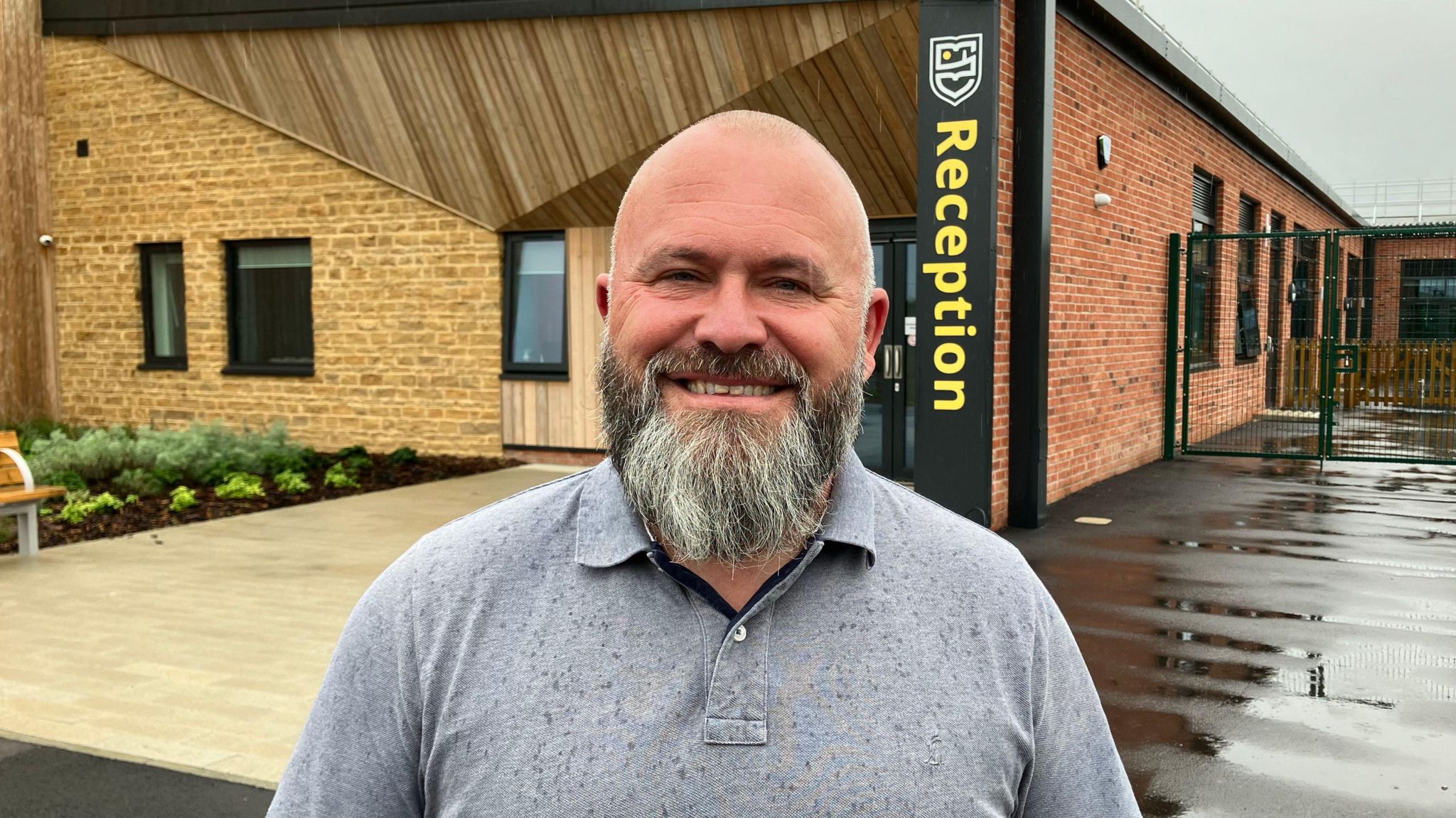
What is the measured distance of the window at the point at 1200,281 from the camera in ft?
44.4

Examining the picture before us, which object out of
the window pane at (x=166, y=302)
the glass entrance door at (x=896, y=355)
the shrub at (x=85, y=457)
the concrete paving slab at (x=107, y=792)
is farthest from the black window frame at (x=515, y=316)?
the concrete paving slab at (x=107, y=792)

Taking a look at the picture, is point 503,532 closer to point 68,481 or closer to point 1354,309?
point 68,481

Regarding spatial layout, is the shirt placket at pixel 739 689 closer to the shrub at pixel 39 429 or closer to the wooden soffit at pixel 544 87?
the wooden soffit at pixel 544 87

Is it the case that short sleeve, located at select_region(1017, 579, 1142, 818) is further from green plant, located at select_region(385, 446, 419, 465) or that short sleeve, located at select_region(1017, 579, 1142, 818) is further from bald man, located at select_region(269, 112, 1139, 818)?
green plant, located at select_region(385, 446, 419, 465)

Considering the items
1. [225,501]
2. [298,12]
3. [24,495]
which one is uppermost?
[298,12]

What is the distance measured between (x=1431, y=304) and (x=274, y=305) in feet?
44.1

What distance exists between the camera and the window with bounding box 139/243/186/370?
49.4 ft

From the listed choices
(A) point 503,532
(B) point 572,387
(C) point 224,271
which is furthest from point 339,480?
(A) point 503,532

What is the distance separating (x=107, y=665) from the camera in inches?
221

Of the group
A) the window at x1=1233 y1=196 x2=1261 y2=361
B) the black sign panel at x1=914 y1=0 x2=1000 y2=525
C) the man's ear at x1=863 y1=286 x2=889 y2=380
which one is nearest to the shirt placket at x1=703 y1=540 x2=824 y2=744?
the man's ear at x1=863 y1=286 x2=889 y2=380

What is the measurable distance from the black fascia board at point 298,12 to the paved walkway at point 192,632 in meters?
4.73

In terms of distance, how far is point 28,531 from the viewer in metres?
8.27

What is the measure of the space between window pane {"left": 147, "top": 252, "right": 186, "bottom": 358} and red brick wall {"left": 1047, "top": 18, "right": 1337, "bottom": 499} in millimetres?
10918

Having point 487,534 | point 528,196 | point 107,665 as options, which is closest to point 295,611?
point 107,665
